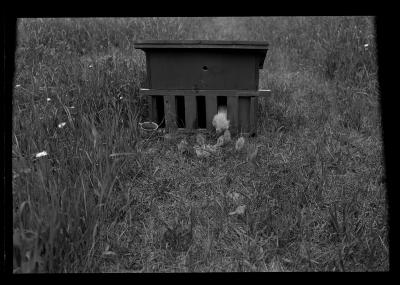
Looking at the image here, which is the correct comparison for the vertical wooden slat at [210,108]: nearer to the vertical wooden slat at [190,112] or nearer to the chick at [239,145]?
the vertical wooden slat at [190,112]

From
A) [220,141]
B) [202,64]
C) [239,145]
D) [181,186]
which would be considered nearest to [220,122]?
[220,141]

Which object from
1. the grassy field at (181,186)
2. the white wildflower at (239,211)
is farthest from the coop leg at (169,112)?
the white wildflower at (239,211)

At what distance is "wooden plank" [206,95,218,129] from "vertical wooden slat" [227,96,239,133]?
0.41 ft

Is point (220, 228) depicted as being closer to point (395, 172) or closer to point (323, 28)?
point (395, 172)

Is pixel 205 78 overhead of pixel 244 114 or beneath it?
overhead

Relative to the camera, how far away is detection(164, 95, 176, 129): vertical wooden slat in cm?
298

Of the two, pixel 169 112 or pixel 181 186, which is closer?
pixel 181 186

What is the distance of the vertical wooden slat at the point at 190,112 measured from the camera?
9.82 feet

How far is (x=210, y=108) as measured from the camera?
3018 mm

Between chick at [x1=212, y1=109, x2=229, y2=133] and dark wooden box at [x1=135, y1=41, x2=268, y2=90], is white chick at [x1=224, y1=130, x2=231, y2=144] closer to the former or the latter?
chick at [x1=212, y1=109, x2=229, y2=133]

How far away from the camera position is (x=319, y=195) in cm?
212

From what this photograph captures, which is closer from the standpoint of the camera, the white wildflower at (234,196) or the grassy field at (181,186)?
the grassy field at (181,186)

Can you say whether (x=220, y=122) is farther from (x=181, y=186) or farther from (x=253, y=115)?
(x=181, y=186)
